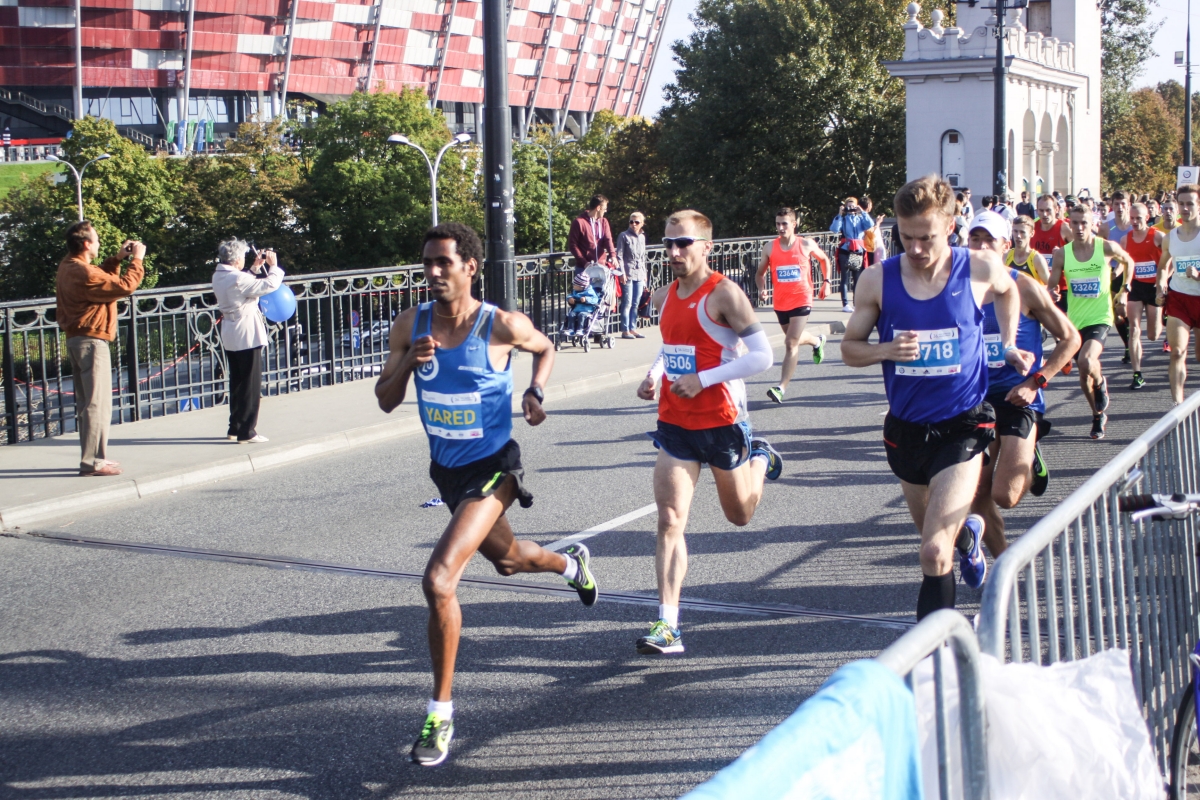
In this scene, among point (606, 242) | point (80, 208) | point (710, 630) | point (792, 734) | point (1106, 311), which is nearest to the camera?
point (792, 734)

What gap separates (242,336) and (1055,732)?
911 centimetres

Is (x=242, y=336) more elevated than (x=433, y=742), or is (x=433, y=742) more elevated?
(x=242, y=336)

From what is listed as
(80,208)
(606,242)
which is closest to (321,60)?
(80,208)

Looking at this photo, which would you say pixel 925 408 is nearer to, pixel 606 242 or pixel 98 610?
pixel 98 610

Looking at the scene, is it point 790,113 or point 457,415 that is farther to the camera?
point 790,113

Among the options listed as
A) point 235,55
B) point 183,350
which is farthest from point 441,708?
point 235,55

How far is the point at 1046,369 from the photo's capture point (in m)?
5.91

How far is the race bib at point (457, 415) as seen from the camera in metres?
5.15

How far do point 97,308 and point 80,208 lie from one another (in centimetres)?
6105

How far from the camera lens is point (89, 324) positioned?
955cm

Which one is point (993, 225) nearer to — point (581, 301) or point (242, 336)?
point (242, 336)

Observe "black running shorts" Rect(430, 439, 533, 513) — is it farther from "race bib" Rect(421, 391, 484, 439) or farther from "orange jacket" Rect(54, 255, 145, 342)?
"orange jacket" Rect(54, 255, 145, 342)

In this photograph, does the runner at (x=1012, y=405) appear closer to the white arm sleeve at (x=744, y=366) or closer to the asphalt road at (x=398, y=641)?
the asphalt road at (x=398, y=641)

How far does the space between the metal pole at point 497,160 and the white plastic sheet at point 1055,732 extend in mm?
11295
